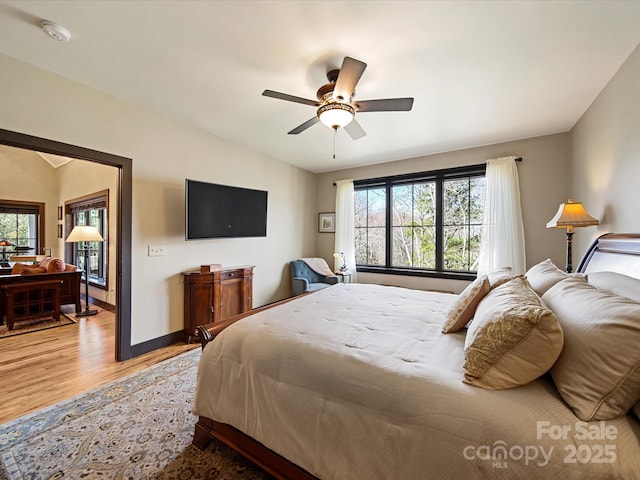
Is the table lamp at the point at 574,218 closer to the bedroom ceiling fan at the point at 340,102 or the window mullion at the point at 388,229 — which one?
the bedroom ceiling fan at the point at 340,102

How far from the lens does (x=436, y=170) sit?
14.2 ft

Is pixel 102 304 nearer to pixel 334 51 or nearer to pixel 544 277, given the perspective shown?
pixel 334 51

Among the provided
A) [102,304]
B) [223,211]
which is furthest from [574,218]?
[102,304]

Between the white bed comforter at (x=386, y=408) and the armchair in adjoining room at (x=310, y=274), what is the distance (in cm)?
282

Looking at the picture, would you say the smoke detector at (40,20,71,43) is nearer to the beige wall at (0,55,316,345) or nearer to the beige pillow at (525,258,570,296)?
the beige wall at (0,55,316,345)

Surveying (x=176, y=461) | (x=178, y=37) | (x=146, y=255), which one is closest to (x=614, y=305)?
(x=176, y=461)

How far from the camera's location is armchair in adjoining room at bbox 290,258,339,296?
465 centimetres

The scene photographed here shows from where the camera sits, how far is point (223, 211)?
11.7 feet

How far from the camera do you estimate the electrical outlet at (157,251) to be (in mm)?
3074

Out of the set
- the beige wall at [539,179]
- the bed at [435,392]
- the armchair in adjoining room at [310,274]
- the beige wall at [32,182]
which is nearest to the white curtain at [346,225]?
the armchair in adjoining room at [310,274]

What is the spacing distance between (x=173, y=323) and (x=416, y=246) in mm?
3884

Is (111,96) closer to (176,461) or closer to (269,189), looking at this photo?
(269,189)

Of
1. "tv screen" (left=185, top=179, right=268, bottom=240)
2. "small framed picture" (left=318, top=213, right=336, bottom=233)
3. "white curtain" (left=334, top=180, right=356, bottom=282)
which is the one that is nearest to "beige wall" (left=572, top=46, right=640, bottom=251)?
"white curtain" (left=334, top=180, right=356, bottom=282)

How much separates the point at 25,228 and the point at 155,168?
570 cm
